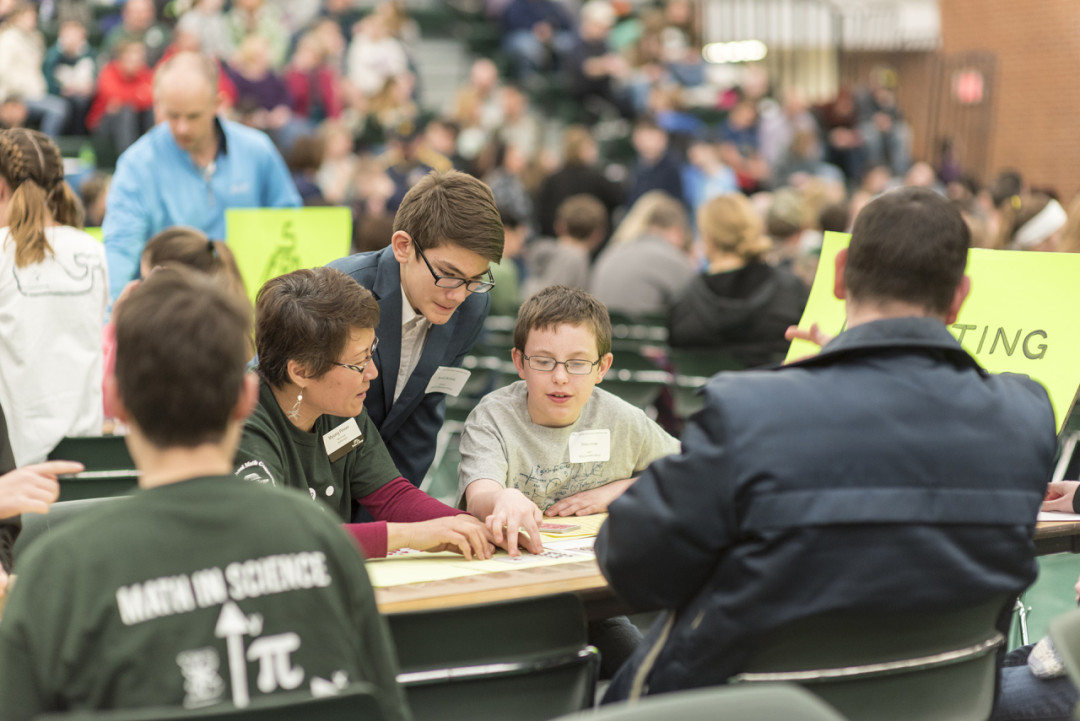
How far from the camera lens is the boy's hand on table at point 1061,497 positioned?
7.96ft

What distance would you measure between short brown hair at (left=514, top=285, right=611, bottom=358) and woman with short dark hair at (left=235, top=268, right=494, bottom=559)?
443mm

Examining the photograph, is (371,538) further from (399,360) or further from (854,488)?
(854,488)

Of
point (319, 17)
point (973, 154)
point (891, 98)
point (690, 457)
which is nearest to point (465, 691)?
point (690, 457)

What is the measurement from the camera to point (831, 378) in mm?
1611

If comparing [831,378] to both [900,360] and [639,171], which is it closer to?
[900,360]

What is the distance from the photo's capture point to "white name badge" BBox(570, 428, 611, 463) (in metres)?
2.57

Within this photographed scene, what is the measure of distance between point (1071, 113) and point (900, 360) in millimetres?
13276

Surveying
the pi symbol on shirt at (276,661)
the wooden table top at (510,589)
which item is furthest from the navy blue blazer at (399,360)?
the pi symbol on shirt at (276,661)

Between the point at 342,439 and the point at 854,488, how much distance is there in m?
1.20

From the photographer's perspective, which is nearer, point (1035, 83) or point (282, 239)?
point (282, 239)

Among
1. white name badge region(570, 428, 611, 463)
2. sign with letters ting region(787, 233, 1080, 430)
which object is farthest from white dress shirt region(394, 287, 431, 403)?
sign with letters ting region(787, 233, 1080, 430)

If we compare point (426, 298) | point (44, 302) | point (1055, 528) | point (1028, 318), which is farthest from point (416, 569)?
point (44, 302)

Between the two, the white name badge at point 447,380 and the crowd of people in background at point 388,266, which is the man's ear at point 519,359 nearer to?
the crowd of people in background at point 388,266

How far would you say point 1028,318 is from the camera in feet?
8.75
